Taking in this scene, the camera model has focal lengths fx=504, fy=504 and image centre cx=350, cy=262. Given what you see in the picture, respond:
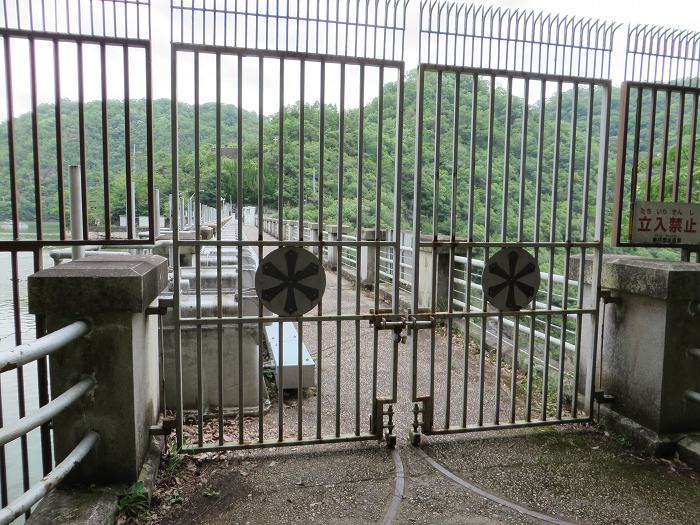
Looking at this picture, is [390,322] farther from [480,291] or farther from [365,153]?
[480,291]

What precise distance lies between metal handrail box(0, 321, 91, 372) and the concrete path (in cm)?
118

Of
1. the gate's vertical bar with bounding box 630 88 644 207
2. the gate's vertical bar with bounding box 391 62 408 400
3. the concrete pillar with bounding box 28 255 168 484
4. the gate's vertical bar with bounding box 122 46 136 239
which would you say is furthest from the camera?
the gate's vertical bar with bounding box 630 88 644 207

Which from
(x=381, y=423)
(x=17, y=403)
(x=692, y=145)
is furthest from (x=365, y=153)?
(x=17, y=403)

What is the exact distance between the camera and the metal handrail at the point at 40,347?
1869mm

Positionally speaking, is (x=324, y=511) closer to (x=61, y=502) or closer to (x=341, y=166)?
(x=61, y=502)

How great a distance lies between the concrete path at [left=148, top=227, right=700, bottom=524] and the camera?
3002 mm

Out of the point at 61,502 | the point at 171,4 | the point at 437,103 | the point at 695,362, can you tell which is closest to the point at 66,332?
the point at 61,502

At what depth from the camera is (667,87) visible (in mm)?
4176

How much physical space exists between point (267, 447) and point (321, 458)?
41 centimetres

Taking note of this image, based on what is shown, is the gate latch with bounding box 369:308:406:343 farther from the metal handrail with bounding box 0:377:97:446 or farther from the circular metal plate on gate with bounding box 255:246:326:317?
the metal handrail with bounding box 0:377:97:446

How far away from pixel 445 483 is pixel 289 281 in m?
1.73

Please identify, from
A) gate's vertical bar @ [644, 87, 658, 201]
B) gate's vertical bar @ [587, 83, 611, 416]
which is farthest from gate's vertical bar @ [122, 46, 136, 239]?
gate's vertical bar @ [644, 87, 658, 201]

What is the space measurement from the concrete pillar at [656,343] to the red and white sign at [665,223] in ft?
0.83

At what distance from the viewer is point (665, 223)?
4250mm
